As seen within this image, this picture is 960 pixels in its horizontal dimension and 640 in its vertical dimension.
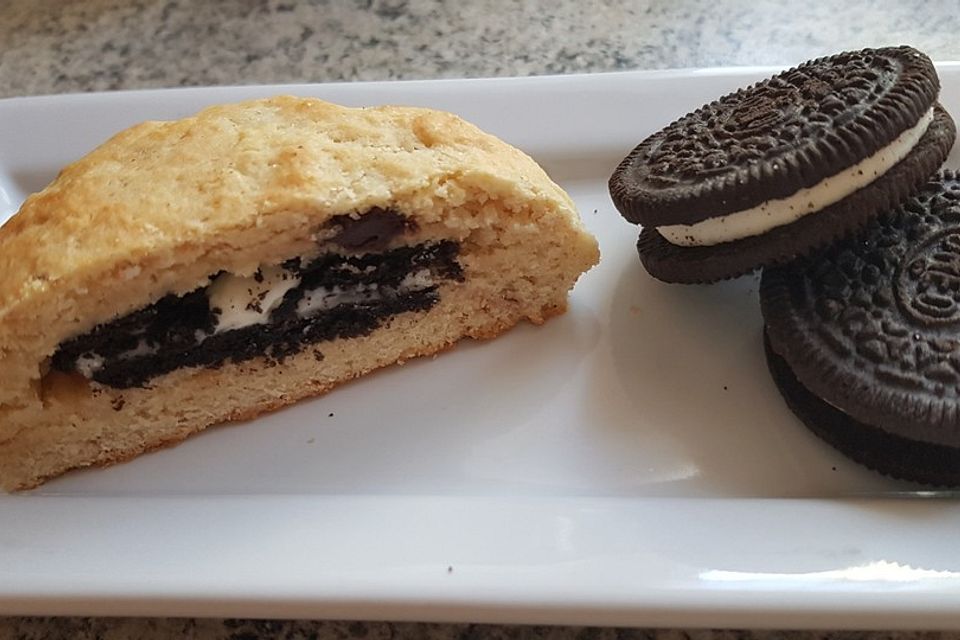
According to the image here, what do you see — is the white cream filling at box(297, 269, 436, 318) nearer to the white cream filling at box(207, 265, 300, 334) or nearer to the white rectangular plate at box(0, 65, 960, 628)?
the white cream filling at box(207, 265, 300, 334)

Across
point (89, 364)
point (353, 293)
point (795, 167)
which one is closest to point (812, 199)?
point (795, 167)

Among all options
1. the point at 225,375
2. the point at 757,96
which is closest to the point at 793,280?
the point at 757,96

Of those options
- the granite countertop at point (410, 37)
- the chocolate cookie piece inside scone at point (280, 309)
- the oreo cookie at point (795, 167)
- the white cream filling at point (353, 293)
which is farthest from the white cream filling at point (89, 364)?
the granite countertop at point (410, 37)

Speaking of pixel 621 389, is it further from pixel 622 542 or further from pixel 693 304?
pixel 622 542

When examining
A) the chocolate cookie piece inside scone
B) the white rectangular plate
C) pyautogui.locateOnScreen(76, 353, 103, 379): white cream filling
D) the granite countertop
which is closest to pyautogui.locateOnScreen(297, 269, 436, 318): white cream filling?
the chocolate cookie piece inside scone

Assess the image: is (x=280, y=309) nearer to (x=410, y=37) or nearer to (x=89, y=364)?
(x=89, y=364)

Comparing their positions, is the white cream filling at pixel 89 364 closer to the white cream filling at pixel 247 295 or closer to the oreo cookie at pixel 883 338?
the white cream filling at pixel 247 295
